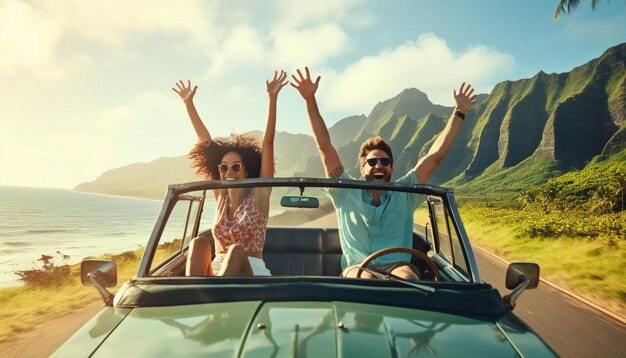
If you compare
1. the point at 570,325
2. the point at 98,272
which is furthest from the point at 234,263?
the point at 570,325

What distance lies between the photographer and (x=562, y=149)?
108 meters

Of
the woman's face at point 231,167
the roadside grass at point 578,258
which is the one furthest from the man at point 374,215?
the roadside grass at point 578,258

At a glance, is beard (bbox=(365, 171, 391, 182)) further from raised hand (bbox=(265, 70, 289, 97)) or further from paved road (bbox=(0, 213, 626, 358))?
paved road (bbox=(0, 213, 626, 358))

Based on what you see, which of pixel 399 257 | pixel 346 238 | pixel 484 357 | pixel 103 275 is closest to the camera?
pixel 484 357

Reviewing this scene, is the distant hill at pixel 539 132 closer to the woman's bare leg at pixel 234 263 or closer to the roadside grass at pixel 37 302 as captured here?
the roadside grass at pixel 37 302

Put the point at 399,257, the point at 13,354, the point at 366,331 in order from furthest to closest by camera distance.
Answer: the point at 13,354, the point at 399,257, the point at 366,331

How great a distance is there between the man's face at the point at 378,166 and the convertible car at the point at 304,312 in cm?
67

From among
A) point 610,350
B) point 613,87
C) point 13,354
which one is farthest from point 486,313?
point 613,87

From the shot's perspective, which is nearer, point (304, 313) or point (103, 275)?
point (304, 313)

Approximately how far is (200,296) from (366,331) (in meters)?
0.81

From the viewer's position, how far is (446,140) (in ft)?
13.3

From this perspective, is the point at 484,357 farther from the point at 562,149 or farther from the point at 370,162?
the point at 562,149

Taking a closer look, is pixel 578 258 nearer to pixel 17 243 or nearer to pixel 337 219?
pixel 337 219

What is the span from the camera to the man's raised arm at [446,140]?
397 cm
